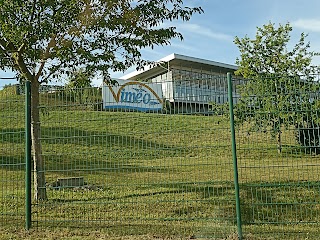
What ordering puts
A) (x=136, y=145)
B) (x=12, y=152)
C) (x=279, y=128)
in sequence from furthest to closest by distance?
(x=12, y=152) < (x=136, y=145) < (x=279, y=128)

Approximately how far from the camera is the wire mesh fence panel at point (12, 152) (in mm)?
6965

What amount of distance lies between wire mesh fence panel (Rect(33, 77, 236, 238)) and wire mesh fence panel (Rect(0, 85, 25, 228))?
15.5 inches

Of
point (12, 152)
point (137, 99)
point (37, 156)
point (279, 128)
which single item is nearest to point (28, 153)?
point (37, 156)

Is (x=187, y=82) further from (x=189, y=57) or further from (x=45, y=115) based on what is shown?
(x=189, y=57)

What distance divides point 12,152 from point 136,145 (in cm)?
278

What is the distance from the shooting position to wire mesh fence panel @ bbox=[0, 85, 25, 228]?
6.96 meters

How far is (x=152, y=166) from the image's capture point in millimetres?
7414

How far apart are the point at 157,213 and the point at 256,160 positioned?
2.20m

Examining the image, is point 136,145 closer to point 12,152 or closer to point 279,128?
point 279,128

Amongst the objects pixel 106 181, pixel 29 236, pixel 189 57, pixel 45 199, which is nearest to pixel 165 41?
pixel 106 181

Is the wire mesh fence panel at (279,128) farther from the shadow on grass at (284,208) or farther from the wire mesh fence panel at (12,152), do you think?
the wire mesh fence panel at (12,152)

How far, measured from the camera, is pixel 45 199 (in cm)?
793

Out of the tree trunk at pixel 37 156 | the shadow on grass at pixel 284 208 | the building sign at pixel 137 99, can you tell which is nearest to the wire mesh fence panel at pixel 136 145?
the building sign at pixel 137 99

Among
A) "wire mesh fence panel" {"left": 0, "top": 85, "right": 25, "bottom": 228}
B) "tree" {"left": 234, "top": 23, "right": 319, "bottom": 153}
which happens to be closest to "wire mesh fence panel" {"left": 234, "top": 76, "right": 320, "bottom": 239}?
"tree" {"left": 234, "top": 23, "right": 319, "bottom": 153}
